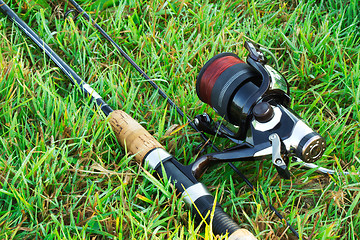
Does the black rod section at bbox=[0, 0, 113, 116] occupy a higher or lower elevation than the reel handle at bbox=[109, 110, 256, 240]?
higher

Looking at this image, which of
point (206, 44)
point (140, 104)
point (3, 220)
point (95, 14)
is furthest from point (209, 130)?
point (95, 14)

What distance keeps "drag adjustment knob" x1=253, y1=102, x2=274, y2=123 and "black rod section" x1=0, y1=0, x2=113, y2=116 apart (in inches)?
36.7

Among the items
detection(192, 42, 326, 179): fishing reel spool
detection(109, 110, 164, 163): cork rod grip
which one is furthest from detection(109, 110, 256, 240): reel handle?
detection(192, 42, 326, 179): fishing reel spool

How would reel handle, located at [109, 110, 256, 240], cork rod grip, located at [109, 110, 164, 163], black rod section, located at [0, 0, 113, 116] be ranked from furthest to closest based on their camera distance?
black rod section, located at [0, 0, 113, 116] → cork rod grip, located at [109, 110, 164, 163] → reel handle, located at [109, 110, 256, 240]

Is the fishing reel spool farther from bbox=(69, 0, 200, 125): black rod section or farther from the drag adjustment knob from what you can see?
bbox=(69, 0, 200, 125): black rod section

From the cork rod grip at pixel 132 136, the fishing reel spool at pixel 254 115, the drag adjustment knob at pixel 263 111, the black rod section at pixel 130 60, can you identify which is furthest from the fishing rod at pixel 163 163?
the drag adjustment knob at pixel 263 111

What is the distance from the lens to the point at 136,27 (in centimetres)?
355

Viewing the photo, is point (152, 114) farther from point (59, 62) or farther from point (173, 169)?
point (59, 62)

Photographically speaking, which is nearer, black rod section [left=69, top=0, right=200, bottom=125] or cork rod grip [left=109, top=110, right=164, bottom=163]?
cork rod grip [left=109, top=110, right=164, bottom=163]

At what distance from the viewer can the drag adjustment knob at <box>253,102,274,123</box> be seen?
88.8 inches

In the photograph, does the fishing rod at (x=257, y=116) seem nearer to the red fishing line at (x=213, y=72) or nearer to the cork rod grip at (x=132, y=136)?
the red fishing line at (x=213, y=72)

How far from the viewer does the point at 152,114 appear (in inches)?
115

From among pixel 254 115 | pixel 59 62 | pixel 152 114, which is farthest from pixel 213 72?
pixel 59 62

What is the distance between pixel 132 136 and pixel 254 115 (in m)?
0.71
